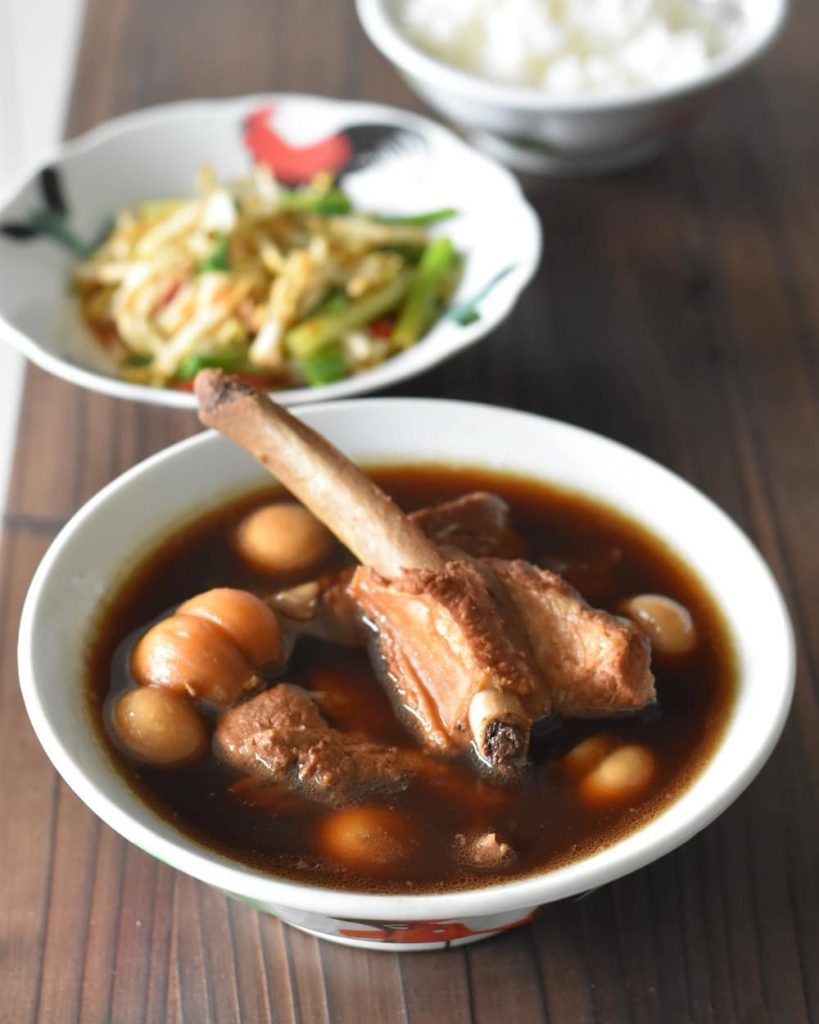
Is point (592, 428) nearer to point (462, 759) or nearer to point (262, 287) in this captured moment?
point (262, 287)

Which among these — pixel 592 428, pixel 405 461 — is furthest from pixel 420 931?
pixel 592 428

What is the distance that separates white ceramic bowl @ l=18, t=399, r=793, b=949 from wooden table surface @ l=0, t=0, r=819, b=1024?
0.26 ft

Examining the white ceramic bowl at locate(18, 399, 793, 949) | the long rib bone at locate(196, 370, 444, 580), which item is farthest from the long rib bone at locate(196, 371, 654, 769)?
the white ceramic bowl at locate(18, 399, 793, 949)

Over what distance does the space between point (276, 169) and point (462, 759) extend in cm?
118

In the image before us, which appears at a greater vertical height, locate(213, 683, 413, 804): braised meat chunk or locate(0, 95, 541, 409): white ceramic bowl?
locate(213, 683, 413, 804): braised meat chunk

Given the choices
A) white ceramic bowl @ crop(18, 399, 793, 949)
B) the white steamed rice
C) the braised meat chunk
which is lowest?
the braised meat chunk

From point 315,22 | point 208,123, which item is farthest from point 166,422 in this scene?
point 315,22

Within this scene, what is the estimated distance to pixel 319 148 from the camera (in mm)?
1946

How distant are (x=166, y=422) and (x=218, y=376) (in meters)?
0.50

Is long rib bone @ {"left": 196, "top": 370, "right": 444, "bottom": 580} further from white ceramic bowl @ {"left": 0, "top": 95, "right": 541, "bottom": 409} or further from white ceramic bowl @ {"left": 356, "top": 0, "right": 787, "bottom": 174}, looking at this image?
white ceramic bowl @ {"left": 356, "top": 0, "right": 787, "bottom": 174}

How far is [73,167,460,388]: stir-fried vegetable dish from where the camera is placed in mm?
1648

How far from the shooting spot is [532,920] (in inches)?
42.2

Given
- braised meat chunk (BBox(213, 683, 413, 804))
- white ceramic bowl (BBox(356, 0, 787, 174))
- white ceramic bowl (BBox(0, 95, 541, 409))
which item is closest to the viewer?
braised meat chunk (BBox(213, 683, 413, 804))

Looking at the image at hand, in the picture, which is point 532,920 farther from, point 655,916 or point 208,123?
point 208,123
